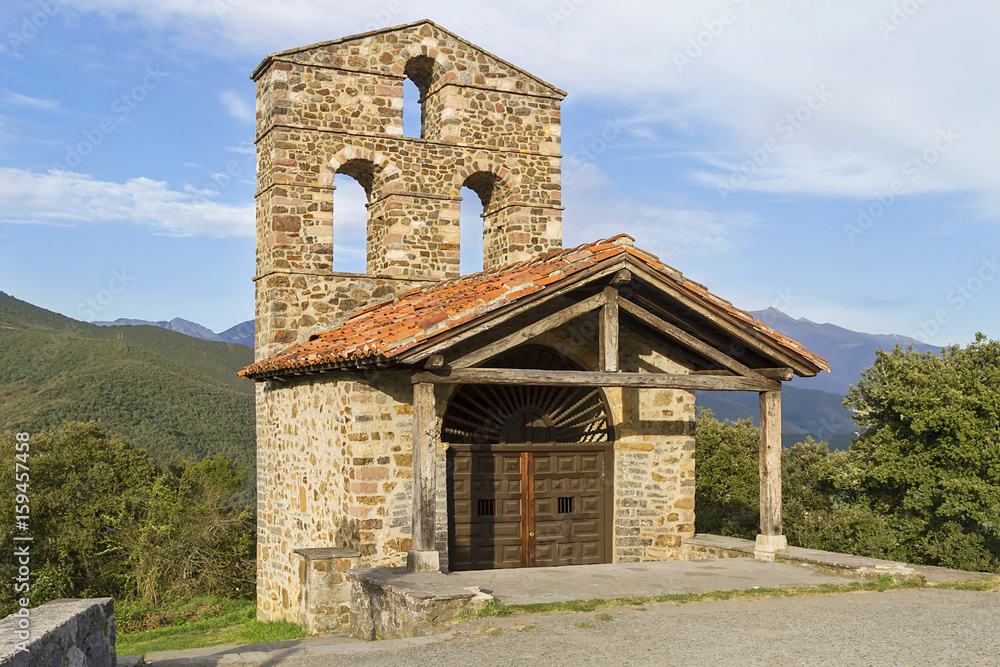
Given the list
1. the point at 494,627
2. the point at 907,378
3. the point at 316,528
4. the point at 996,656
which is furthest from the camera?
the point at 907,378

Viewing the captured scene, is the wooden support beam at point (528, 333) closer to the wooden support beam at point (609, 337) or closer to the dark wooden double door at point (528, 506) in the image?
the wooden support beam at point (609, 337)

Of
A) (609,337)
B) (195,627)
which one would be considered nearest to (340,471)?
(609,337)

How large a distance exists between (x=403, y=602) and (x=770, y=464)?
5.41m

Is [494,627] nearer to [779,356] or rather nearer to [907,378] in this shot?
[779,356]

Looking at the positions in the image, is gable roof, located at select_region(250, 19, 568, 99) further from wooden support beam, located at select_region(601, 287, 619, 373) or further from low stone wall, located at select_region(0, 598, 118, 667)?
low stone wall, located at select_region(0, 598, 118, 667)

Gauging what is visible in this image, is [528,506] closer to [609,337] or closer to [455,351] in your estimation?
[455,351]

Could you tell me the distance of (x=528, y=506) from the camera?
1231cm

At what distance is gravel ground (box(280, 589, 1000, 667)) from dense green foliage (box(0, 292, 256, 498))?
95.0 ft

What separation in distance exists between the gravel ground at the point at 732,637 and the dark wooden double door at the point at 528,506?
141 inches

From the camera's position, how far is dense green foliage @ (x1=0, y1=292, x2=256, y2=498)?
4056cm

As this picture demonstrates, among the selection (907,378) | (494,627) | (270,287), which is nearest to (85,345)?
(270,287)

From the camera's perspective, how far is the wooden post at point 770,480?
11492 mm

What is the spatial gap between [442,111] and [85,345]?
42.8m

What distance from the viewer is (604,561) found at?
1265 centimetres
